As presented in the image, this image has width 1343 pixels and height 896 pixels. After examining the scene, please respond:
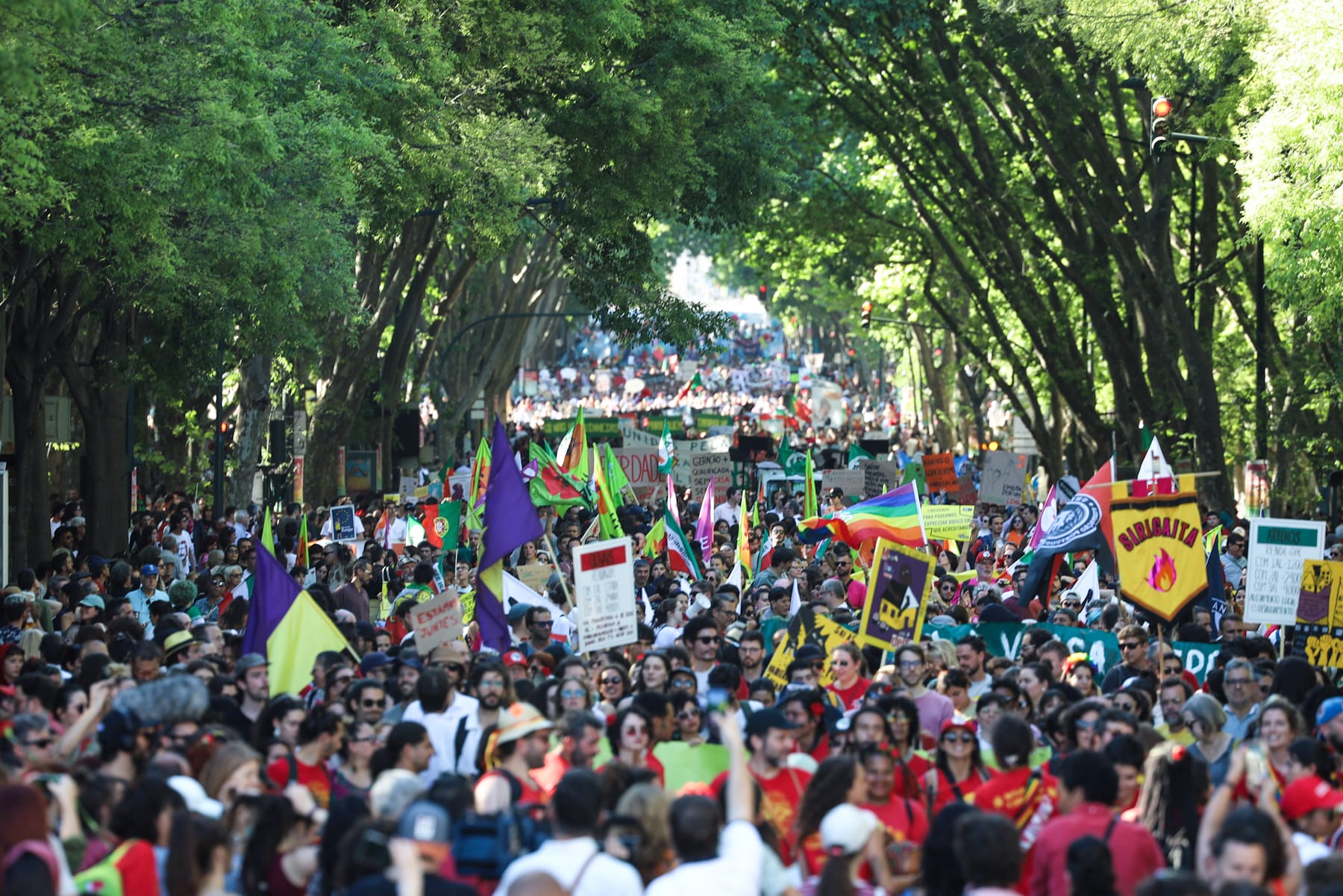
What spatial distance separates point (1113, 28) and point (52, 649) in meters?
15.6

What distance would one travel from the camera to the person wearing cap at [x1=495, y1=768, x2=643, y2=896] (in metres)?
6.05

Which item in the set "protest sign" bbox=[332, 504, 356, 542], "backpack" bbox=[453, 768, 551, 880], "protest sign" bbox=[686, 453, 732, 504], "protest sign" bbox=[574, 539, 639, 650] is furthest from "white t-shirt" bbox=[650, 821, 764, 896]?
"protest sign" bbox=[686, 453, 732, 504]

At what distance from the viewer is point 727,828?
20.5 feet

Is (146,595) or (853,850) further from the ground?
(146,595)

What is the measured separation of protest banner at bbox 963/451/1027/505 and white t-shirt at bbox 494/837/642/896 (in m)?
22.5

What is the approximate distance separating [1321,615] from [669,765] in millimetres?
6395

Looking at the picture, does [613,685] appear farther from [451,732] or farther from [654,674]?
[451,732]

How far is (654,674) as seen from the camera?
33.4 feet

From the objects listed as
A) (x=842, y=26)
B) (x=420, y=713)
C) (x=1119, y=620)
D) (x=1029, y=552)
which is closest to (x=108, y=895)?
(x=420, y=713)

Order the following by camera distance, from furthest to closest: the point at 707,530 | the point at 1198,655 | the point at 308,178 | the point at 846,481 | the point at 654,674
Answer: the point at 846,481, the point at 707,530, the point at 308,178, the point at 1198,655, the point at 654,674

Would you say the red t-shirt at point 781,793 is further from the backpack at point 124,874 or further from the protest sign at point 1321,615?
the protest sign at point 1321,615

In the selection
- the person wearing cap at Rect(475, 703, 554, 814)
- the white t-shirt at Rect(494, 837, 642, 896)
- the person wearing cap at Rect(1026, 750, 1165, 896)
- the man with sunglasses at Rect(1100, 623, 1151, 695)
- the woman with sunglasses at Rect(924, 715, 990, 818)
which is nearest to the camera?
the white t-shirt at Rect(494, 837, 642, 896)

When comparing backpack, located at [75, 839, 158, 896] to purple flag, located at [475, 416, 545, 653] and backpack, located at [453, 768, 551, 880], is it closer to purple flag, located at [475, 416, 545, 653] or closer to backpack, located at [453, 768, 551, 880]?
backpack, located at [453, 768, 551, 880]

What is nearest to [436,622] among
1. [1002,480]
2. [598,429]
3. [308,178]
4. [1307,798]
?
[1307,798]
